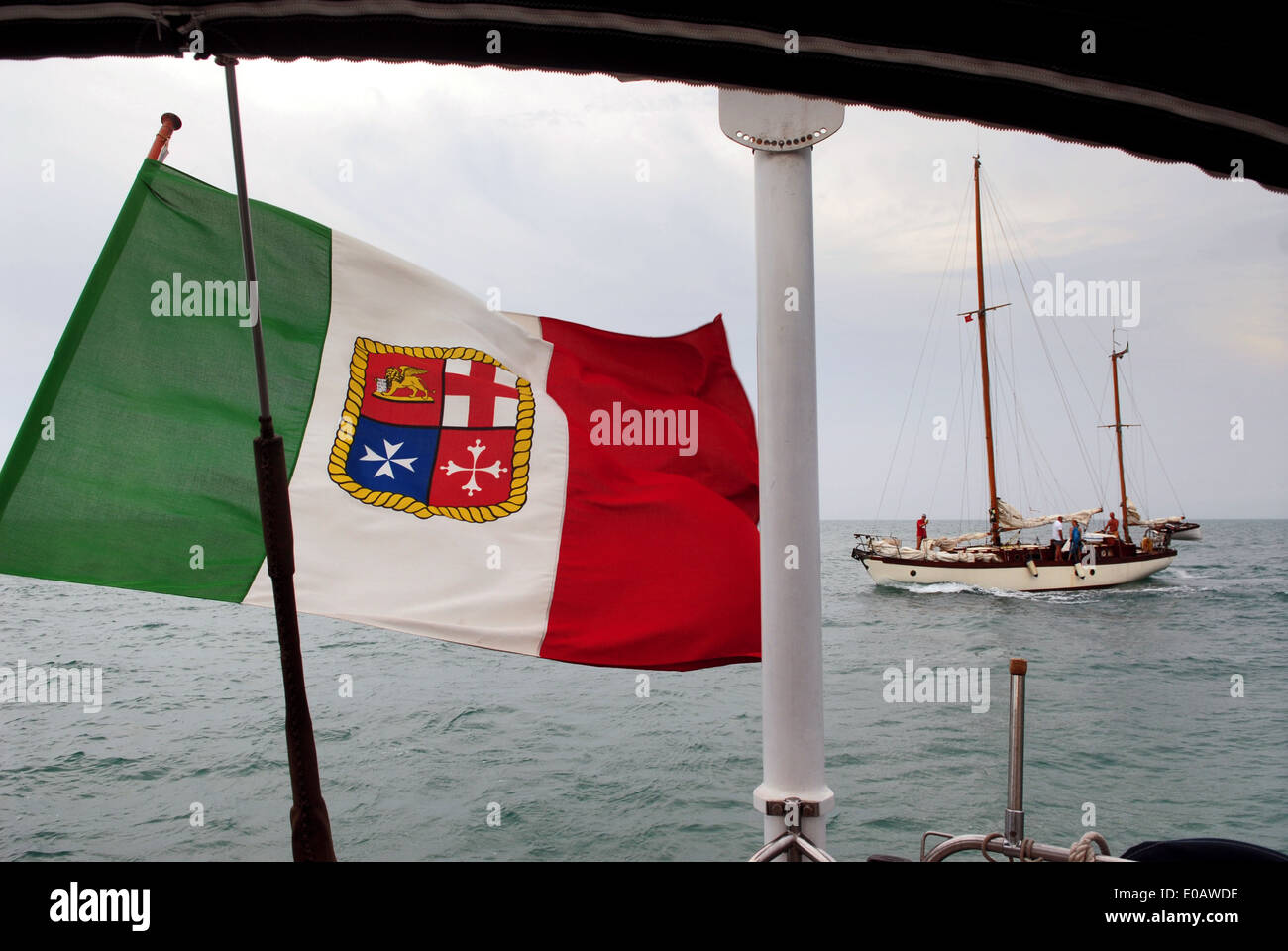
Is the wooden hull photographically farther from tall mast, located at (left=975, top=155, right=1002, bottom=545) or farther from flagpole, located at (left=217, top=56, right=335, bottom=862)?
flagpole, located at (left=217, top=56, right=335, bottom=862)

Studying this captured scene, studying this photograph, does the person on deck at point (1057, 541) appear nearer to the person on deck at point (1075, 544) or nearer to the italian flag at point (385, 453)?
the person on deck at point (1075, 544)

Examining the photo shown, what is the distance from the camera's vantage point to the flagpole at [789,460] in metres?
3.55

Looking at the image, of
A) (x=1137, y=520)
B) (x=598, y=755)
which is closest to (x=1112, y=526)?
(x=1137, y=520)

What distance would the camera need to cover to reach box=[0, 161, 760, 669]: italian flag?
374 centimetres

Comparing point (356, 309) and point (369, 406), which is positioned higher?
point (356, 309)

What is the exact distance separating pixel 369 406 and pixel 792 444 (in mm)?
2149

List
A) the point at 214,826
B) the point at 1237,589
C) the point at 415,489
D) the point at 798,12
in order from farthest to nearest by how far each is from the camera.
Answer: the point at 1237,589, the point at 214,826, the point at 415,489, the point at 798,12

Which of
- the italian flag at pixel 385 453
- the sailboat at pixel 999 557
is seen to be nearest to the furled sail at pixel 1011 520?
the sailboat at pixel 999 557

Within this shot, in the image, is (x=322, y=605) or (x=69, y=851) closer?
(x=322, y=605)

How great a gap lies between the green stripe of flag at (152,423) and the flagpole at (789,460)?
214 cm

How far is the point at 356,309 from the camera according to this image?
461 cm
